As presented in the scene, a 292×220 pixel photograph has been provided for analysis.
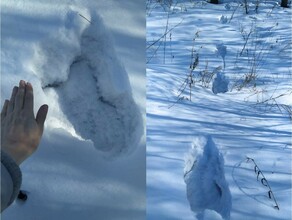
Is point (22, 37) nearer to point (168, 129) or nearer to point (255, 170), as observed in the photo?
point (168, 129)

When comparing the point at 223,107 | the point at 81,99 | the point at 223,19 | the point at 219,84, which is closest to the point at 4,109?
the point at 81,99

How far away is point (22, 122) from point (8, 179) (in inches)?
14.6

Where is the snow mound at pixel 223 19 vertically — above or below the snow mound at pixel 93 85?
above

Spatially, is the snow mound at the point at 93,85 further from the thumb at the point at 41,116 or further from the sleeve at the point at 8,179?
the sleeve at the point at 8,179

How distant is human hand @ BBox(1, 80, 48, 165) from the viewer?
4.64 ft

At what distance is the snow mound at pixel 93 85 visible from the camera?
5.01ft

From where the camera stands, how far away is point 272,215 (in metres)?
1.55

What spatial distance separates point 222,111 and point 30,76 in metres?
1.08

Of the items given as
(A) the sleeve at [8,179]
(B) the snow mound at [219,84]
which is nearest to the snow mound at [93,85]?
(A) the sleeve at [8,179]

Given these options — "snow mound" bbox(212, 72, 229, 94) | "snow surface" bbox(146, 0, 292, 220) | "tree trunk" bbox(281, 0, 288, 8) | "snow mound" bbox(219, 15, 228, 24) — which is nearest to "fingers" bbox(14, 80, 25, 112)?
"snow surface" bbox(146, 0, 292, 220)

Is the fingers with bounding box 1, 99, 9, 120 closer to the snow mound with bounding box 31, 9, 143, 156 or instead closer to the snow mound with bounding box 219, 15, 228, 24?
the snow mound with bounding box 31, 9, 143, 156

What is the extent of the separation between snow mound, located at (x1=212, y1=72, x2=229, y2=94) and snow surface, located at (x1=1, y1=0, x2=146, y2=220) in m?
0.83

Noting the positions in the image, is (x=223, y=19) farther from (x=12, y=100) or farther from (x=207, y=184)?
(x=12, y=100)

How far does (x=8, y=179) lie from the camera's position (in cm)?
111
